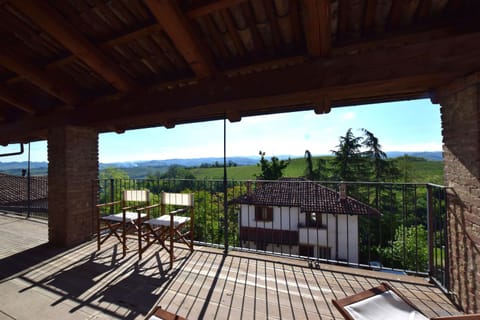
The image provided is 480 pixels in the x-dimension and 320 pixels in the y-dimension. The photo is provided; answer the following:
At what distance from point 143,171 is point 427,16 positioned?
162ft

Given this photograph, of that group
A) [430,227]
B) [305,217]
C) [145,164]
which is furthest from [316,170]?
[145,164]

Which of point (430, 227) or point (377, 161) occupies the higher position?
point (377, 161)

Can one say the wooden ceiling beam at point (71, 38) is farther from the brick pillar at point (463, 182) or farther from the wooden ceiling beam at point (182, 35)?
the brick pillar at point (463, 182)

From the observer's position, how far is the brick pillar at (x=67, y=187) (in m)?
3.68

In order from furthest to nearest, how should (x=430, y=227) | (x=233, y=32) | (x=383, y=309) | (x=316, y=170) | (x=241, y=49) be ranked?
1. (x=316, y=170)
2. (x=430, y=227)
3. (x=241, y=49)
4. (x=233, y=32)
5. (x=383, y=309)

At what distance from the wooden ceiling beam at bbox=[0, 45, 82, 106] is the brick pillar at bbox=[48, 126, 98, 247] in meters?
0.70

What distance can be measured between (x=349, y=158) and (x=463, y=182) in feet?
66.9

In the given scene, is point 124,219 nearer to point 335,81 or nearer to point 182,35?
point 182,35

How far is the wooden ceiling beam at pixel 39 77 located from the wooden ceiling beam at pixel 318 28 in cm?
324

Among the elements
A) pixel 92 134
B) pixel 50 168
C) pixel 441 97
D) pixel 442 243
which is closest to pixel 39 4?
pixel 92 134

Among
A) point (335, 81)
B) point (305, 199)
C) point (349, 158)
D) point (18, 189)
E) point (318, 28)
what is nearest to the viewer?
point (318, 28)

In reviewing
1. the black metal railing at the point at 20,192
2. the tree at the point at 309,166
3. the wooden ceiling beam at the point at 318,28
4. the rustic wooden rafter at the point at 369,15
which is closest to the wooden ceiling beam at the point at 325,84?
the wooden ceiling beam at the point at 318,28

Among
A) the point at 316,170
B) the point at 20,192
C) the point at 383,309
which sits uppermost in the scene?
the point at 316,170

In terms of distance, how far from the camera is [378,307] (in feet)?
5.16
